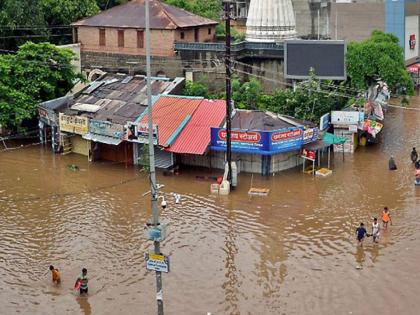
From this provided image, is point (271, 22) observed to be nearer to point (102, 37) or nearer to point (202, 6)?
point (102, 37)

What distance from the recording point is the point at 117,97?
37.1m

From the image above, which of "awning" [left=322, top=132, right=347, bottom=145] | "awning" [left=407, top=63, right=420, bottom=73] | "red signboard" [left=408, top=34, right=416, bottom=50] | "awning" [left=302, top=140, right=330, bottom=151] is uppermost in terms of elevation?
"red signboard" [left=408, top=34, right=416, bottom=50]

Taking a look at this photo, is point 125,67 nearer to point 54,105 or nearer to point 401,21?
point 54,105

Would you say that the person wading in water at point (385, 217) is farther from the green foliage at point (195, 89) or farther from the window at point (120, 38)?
the window at point (120, 38)

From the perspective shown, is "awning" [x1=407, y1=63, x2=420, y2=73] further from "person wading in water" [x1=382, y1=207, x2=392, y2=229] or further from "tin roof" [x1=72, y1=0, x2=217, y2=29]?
"person wading in water" [x1=382, y1=207, x2=392, y2=229]

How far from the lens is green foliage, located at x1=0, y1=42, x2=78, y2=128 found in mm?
37500

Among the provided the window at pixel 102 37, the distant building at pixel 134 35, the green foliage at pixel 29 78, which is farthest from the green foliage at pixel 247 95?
the window at pixel 102 37

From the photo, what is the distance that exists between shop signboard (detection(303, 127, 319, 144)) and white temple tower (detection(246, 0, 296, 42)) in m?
12.5

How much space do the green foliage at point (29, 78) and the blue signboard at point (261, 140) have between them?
1130 cm

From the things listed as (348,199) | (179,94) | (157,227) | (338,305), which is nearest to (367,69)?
(179,94)

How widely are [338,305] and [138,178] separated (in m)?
14.5

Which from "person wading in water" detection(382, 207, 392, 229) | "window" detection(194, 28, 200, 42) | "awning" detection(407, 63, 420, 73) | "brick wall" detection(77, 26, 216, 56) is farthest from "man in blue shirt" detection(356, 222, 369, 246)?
"awning" detection(407, 63, 420, 73)

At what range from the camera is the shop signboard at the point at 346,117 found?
35094mm

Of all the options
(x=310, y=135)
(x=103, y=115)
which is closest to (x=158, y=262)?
(x=310, y=135)
